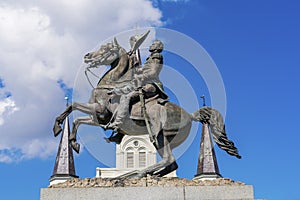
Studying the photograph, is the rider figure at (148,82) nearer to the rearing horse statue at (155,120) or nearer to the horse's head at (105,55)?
the rearing horse statue at (155,120)

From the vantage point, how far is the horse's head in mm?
14922

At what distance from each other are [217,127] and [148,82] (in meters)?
2.15

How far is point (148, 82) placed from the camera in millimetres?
14539

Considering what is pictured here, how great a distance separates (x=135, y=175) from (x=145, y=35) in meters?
3.90

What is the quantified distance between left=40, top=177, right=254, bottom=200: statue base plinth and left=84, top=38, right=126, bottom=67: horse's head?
11.4 feet

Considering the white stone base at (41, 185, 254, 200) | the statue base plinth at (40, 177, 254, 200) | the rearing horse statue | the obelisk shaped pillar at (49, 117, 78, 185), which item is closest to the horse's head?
the rearing horse statue

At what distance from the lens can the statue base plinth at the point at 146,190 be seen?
41.5ft

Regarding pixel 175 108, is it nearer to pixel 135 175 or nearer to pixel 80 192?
pixel 135 175

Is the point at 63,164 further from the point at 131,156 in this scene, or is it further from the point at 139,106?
the point at 139,106

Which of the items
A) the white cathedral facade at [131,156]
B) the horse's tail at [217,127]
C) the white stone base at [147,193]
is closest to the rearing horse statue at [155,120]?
the horse's tail at [217,127]

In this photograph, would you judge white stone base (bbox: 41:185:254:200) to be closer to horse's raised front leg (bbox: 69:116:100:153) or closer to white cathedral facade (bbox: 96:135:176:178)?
horse's raised front leg (bbox: 69:116:100:153)

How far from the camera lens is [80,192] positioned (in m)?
12.6

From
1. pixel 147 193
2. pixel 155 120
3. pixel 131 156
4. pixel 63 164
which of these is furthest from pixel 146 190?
pixel 63 164

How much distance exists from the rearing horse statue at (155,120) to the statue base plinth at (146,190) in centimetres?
103
